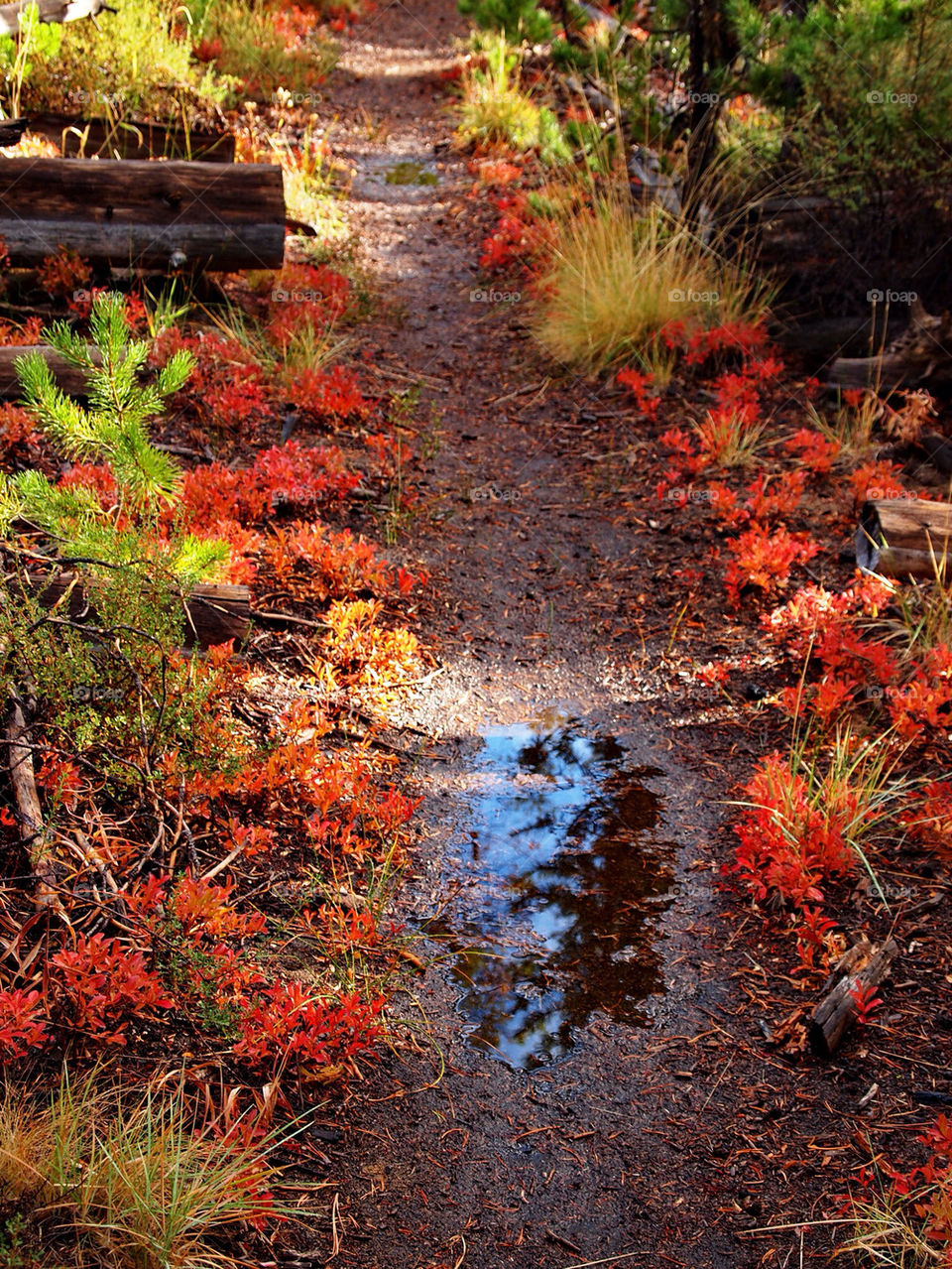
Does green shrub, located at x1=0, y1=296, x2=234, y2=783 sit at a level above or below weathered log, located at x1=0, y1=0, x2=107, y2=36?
below

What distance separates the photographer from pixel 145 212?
686cm

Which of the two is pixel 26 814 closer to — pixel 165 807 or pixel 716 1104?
pixel 165 807

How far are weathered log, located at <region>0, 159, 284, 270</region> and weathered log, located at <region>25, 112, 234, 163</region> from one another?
2.49ft

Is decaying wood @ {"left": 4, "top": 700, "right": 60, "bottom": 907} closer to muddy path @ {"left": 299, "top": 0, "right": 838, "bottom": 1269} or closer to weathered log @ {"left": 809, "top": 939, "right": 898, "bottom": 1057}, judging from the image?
muddy path @ {"left": 299, "top": 0, "right": 838, "bottom": 1269}

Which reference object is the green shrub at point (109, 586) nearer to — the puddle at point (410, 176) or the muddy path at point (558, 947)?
the muddy path at point (558, 947)

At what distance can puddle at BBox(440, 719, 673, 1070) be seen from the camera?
3273 millimetres

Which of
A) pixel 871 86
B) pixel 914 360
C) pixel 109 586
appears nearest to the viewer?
pixel 109 586

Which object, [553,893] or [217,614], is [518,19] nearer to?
[217,614]

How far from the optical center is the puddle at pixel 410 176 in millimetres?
11773

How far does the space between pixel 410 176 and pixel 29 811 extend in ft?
35.7

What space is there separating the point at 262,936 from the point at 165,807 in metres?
0.56

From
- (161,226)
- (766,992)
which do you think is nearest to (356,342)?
(161,226)

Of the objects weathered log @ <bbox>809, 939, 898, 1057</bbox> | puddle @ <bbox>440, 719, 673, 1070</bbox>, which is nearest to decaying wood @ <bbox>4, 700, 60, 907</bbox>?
puddle @ <bbox>440, 719, 673, 1070</bbox>

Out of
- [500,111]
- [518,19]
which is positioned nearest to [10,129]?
[518,19]
